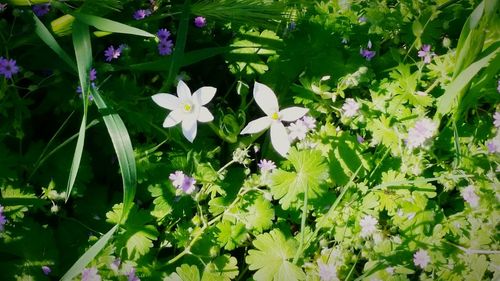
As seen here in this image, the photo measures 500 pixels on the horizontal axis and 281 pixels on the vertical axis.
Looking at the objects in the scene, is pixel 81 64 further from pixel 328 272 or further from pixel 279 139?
pixel 328 272

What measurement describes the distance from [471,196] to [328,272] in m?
0.52

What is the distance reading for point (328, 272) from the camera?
1297 millimetres

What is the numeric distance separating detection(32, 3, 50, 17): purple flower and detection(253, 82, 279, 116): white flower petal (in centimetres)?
80

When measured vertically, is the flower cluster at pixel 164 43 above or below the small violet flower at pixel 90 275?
above

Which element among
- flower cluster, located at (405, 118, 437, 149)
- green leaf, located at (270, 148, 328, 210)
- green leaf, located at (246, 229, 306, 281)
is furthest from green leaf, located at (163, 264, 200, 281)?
flower cluster, located at (405, 118, 437, 149)

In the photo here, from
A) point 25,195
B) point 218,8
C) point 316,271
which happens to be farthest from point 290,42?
point 25,195

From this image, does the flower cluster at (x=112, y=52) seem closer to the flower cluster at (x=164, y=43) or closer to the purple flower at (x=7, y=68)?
the flower cluster at (x=164, y=43)

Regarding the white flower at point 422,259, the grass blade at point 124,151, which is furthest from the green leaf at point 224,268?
the white flower at point 422,259

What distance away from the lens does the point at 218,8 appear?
1461 mm

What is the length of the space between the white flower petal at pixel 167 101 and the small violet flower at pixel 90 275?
1.69ft

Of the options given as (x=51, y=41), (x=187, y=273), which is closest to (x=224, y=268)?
(x=187, y=273)

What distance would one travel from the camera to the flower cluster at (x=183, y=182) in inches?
55.4

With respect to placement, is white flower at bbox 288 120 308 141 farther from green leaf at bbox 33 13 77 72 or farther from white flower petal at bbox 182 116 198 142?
green leaf at bbox 33 13 77 72

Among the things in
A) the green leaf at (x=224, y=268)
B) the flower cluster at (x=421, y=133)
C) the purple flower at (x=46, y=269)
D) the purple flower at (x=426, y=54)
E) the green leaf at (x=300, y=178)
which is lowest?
the green leaf at (x=224, y=268)
